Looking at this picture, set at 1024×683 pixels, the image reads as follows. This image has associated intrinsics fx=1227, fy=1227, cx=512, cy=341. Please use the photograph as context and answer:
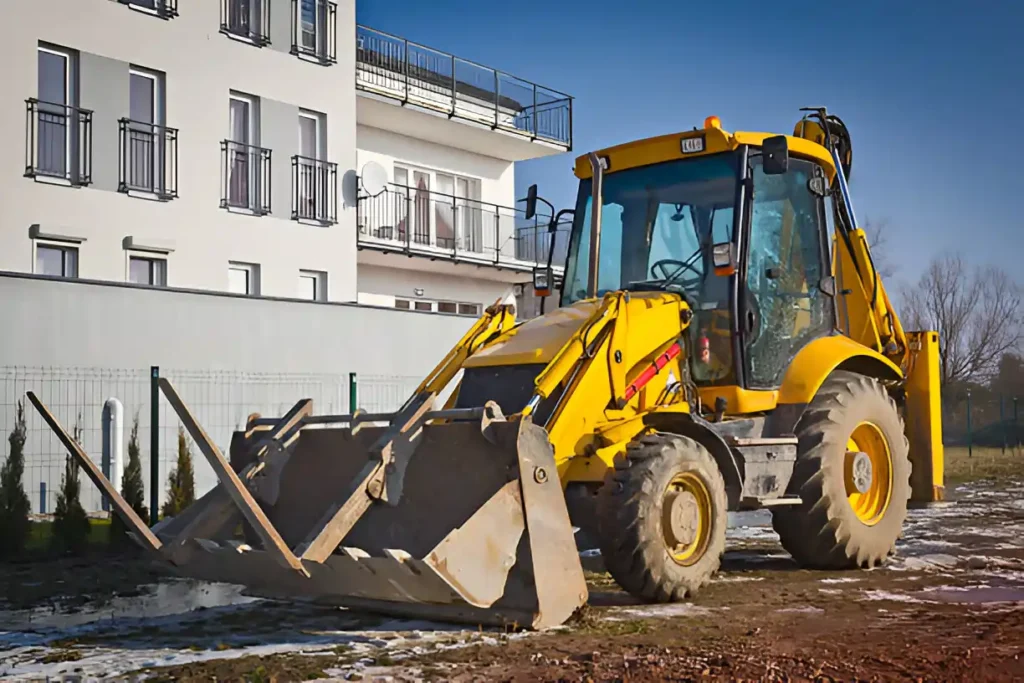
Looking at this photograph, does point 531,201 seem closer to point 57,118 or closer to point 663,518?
point 663,518

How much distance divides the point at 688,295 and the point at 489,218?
766 inches

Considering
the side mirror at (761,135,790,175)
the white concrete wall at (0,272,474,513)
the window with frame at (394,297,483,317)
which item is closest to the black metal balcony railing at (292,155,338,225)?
the window with frame at (394,297,483,317)

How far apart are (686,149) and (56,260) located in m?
12.5

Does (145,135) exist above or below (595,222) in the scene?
above

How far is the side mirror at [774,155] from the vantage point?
8922 mm

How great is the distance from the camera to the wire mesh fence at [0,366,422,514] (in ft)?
45.6

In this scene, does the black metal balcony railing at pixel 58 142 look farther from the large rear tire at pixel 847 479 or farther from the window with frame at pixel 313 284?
the large rear tire at pixel 847 479

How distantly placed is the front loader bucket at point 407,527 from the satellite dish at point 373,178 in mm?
16962

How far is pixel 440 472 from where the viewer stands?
7617 mm

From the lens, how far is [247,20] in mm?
22328

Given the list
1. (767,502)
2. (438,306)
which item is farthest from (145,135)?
(767,502)

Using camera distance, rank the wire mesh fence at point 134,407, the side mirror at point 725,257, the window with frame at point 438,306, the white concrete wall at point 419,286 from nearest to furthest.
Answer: the side mirror at point 725,257 → the wire mesh fence at point 134,407 → the white concrete wall at point 419,286 → the window with frame at point 438,306

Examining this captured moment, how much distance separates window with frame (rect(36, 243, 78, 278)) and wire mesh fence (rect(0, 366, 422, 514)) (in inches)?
147

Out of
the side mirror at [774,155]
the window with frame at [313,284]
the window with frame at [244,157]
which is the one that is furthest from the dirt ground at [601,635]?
the window with frame at [313,284]
